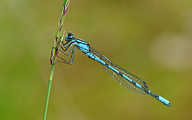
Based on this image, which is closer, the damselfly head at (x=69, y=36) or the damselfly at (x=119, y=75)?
the damselfly head at (x=69, y=36)

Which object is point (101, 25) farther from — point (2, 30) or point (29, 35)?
point (2, 30)

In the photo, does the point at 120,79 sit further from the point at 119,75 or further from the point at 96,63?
the point at 96,63

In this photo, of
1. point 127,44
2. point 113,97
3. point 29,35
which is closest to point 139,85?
point 113,97

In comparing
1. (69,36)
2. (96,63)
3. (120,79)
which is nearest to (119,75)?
(120,79)

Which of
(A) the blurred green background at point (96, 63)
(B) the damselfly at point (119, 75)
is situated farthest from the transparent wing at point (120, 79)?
(A) the blurred green background at point (96, 63)

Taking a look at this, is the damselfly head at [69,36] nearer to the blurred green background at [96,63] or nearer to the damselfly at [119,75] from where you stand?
the damselfly at [119,75]

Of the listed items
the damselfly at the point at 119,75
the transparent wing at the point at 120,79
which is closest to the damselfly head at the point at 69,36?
the damselfly at the point at 119,75

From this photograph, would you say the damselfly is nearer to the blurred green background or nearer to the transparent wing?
the transparent wing

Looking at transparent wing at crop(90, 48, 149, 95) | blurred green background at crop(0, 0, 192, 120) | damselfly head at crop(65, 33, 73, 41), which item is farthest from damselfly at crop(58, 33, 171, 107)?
blurred green background at crop(0, 0, 192, 120)
